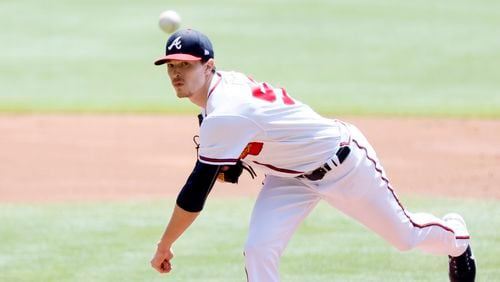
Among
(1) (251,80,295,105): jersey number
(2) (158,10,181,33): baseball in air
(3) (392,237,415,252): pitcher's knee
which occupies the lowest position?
(2) (158,10,181,33): baseball in air

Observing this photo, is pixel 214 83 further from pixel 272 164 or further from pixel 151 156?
pixel 151 156

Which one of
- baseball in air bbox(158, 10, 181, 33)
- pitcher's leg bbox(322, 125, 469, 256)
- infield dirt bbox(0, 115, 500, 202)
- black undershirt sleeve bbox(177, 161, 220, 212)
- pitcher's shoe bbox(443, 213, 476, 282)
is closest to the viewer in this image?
black undershirt sleeve bbox(177, 161, 220, 212)

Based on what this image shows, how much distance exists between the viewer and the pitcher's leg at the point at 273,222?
19.1 feet

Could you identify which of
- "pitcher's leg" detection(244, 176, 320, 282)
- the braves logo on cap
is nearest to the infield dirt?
"pitcher's leg" detection(244, 176, 320, 282)

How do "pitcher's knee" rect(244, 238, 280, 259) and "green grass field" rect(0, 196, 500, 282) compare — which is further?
"green grass field" rect(0, 196, 500, 282)

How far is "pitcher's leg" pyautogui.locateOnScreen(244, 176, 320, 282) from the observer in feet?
19.1

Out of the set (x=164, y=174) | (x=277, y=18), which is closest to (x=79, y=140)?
(x=164, y=174)

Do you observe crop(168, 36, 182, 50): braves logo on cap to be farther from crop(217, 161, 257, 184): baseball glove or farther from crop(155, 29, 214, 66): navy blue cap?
crop(217, 161, 257, 184): baseball glove

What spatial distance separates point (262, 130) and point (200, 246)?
2729 mm

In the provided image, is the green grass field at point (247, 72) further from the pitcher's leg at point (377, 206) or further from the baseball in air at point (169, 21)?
the baseball in air at point (169, 21)

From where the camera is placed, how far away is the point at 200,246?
831 cm

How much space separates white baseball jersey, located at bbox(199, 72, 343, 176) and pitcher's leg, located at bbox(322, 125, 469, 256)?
0.65 feet

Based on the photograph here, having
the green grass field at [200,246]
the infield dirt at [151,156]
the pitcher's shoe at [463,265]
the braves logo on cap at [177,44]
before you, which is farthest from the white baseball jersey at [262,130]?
the infield dirt at [151,156]

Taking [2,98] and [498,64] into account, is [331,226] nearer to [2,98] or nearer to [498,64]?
[2,98]
